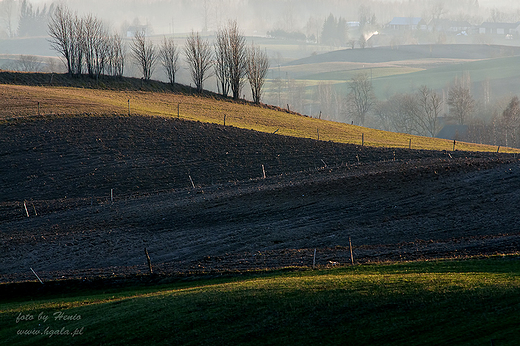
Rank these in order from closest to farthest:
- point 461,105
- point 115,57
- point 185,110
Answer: point 185,110 → point 115,57 → point 461,105

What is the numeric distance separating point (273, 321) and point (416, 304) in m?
4.15

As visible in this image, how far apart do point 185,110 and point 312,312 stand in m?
50.4

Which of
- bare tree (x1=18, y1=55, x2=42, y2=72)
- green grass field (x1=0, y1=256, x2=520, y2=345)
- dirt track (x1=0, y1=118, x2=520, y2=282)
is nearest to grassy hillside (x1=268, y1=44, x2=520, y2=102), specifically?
bare tree (x1=18, y1=55, x2=42, y2=72)

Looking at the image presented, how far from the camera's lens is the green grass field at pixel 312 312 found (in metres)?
11.9

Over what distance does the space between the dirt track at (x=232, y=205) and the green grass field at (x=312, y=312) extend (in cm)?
363

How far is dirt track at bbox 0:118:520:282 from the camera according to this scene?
68.9 feet

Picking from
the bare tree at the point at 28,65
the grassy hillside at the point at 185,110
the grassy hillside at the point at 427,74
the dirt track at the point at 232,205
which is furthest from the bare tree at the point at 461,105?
the bare tree at the point at 28,65

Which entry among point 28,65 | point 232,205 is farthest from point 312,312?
point 28,65

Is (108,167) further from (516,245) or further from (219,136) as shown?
(516,245)

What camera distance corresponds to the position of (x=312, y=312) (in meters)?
13.2

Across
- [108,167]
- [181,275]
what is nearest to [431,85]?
[108,167]

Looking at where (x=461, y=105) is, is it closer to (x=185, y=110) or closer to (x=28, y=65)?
(x=185, y=110)

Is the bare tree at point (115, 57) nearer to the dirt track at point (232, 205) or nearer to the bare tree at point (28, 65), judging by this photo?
the dirt track at point (232, 205)

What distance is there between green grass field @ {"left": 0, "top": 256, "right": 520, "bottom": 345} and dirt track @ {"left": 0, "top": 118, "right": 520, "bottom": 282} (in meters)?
3.63
